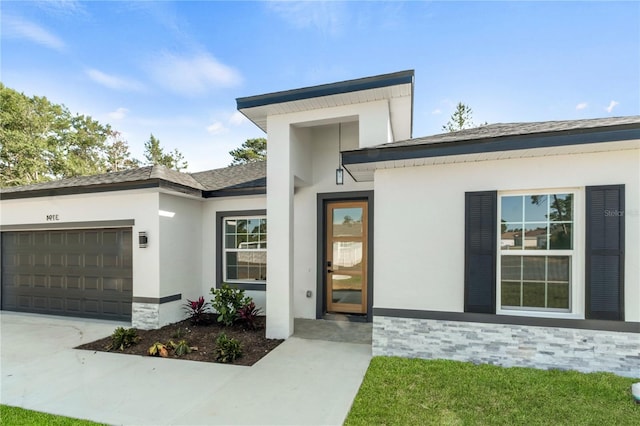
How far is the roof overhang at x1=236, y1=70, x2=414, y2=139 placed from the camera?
521 cm

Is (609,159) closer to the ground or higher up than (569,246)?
higher up

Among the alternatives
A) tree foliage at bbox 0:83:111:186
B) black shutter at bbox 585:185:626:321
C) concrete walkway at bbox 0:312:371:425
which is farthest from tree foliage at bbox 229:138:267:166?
black shutter at bbox 585:185:626:321

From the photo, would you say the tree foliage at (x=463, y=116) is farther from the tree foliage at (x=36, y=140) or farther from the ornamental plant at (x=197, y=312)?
the tree foliage at (x=36, y=140)

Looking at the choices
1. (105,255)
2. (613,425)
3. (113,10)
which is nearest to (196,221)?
(105,255)

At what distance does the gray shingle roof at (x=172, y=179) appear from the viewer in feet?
23.2

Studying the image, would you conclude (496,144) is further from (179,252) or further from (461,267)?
(179,252)

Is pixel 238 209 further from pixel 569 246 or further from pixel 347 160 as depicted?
pixel 569 246

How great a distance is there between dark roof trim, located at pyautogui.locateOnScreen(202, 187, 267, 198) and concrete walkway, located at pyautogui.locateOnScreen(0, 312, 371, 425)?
3796 mm

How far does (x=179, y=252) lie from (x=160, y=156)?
32.9 meters

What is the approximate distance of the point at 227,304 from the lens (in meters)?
6.84

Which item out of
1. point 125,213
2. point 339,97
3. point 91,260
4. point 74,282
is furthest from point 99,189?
point 339,97

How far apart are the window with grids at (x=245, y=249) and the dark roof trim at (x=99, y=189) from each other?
1368 millimetres

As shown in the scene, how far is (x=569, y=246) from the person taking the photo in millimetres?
4367

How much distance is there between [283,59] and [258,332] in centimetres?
793
